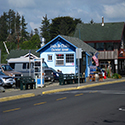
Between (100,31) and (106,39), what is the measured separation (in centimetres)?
338

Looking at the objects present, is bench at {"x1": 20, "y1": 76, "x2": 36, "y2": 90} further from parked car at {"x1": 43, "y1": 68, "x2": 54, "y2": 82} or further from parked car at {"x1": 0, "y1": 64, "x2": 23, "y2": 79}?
parked car at {"x1": 43, "y1": 68, "x2": 54, "y2": 82}

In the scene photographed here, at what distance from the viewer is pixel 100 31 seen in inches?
2179

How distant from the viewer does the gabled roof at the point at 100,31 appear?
53125 mm

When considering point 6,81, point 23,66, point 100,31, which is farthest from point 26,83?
point 100,31

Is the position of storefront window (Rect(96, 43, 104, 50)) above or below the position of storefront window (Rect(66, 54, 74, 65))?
above

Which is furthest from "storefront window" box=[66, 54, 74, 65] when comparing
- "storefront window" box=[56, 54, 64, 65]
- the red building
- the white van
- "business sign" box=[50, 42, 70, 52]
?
the red building

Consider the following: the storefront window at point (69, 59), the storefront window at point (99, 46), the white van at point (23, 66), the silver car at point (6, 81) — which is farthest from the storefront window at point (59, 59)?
the silver car at point (6, 81)

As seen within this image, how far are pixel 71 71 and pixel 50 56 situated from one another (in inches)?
158

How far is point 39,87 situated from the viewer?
26938mm

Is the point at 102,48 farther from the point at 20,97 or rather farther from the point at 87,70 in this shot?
the point at 20,97

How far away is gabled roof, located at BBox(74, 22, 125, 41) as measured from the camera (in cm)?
5312

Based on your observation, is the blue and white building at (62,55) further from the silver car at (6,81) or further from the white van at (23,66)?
the silver car at (6,81)

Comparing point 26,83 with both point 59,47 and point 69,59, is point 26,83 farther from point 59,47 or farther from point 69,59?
point 59,47

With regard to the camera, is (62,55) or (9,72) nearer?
(9,72)
